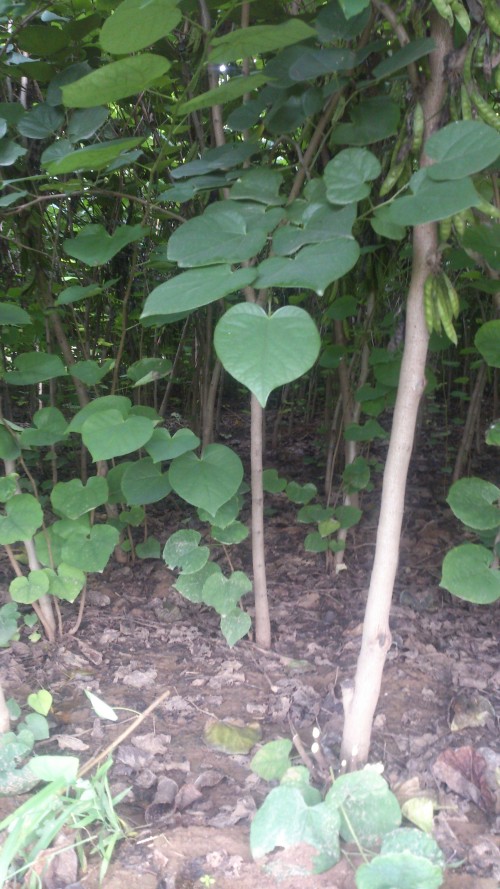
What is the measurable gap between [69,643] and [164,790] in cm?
61

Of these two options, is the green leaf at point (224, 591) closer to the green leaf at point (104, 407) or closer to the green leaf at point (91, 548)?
the green leaf at point (91, 548)

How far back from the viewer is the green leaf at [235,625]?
144cm

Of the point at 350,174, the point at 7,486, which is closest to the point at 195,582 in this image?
the point at 7,486

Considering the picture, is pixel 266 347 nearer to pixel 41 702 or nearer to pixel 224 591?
pixel 224 591

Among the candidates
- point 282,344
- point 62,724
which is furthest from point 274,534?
point 282,344

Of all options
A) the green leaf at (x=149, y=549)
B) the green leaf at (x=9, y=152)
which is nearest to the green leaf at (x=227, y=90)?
the green leaf at (x=9, y=152)

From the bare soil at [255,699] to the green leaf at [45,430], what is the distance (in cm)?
53

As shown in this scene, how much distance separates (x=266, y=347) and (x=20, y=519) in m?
A: 0.82

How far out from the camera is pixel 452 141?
35.6 inches

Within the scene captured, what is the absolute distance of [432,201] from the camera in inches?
33.8

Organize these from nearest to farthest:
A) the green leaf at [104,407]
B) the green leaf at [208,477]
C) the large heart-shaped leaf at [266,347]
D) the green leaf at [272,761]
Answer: the large heart-shaped leaf at [266,347]
the green leaf at [272,761]
the green leaf at [208,477]
the green leaf at [104,407]

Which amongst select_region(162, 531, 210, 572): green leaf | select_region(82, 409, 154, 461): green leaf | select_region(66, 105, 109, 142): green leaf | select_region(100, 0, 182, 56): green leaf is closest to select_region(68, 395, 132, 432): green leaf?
select_region(82, 409, 154, 461): green leaf

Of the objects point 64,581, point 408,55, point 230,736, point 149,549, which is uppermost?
point 408,55

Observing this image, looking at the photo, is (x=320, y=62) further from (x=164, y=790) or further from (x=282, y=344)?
(x=164, y=790)
